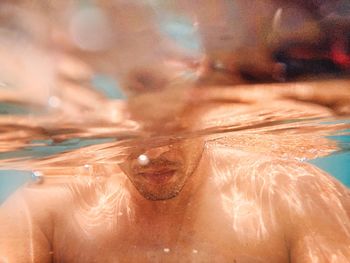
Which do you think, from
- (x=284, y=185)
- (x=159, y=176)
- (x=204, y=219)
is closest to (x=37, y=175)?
(x=159, y=176)

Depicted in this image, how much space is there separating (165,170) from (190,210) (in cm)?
85

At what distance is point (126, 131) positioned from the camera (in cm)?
756

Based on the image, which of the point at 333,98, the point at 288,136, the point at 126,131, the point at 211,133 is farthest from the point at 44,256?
the point at 288,136

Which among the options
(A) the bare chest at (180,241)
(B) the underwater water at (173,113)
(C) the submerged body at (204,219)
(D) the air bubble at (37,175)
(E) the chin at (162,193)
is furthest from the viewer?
(D) the air bubble at (37,175)

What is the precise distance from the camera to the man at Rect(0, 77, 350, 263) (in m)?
5.57

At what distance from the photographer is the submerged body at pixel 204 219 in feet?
18.0

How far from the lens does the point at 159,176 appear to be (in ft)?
21.2

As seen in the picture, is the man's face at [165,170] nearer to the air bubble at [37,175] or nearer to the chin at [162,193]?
the chin at [162,193]

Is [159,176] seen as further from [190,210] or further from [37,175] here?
[37,175]

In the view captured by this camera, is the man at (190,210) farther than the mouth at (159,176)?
No

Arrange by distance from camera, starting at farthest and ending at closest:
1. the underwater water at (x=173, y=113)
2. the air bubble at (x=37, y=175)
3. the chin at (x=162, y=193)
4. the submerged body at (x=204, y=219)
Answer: the air bubble at (x=37, y=175)
the chin at (x=162, y=193)
the submerged body at (x=204, y=219)
the underwater water at (x=173, y=113)

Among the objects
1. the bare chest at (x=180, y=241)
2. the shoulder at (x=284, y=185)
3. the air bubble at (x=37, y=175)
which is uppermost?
the air bubble at (x=37, y=175)

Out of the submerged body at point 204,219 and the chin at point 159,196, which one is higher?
the chin at point 159,196

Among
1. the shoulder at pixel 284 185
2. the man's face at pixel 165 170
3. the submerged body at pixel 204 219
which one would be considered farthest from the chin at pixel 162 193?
the shoulder at pixel 284 185
